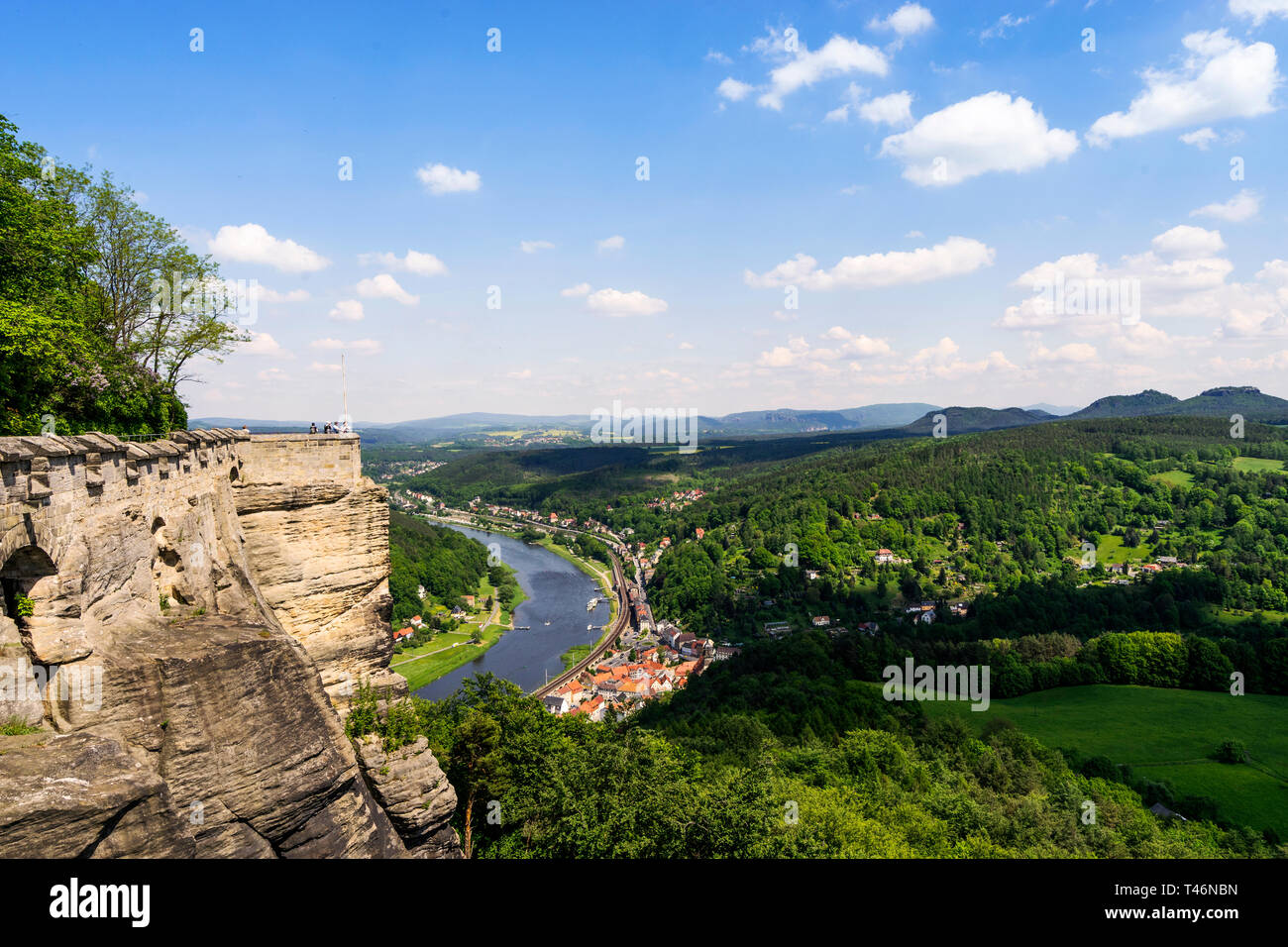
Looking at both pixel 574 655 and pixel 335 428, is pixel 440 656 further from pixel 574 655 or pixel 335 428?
pixel 335 428

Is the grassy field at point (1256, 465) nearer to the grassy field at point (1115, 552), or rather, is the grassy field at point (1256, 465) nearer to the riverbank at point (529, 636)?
the grassy field at point (1115, 552)

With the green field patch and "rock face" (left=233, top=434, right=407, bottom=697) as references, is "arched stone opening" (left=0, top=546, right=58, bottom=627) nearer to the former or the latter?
"rock face" (left=233, top=434, right=407, bottom=697)

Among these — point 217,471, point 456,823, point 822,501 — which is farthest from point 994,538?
point 217,471

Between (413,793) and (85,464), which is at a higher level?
(85,464)

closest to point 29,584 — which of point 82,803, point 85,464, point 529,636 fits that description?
point 85,464

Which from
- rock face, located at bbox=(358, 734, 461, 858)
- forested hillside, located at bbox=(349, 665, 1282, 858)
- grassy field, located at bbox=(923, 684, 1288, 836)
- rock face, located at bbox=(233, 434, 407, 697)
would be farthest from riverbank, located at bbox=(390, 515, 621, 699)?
grassy field, located at bbox=(923, 684, 1288, 836)
